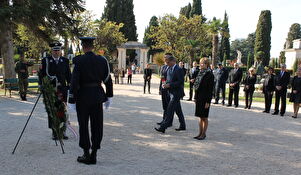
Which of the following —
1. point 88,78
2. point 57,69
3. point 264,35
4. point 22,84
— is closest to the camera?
point 88,78

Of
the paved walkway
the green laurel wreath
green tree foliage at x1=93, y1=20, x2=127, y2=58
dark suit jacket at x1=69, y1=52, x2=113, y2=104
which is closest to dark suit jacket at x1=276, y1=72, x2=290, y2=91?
the paved walkway

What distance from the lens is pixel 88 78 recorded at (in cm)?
456

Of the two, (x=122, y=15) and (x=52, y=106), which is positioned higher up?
(x=122, y=15)

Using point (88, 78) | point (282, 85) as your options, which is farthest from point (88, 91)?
point (282, 85)

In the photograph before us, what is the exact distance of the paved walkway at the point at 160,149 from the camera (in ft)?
15.0

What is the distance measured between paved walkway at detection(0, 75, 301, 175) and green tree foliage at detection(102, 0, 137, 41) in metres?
54.9

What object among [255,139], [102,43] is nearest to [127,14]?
[102,43]

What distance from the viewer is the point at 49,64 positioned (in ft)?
20.0

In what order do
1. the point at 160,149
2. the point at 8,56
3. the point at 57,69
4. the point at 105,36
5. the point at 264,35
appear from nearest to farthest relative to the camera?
the point at 160,149 < the point at 57,69 < the point at 8,56 < the point at 105,36 < the point at 264,35

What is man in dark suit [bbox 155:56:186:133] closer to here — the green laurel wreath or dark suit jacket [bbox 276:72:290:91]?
the green laurel wreath

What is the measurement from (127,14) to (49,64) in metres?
58.9

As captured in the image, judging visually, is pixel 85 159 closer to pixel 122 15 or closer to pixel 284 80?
pixel 284 80

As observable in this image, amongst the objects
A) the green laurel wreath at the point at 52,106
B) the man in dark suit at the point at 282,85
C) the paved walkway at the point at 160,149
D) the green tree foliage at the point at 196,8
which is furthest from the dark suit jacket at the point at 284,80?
the green tree foliage at the point at 196,8

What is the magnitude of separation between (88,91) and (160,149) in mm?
2052
